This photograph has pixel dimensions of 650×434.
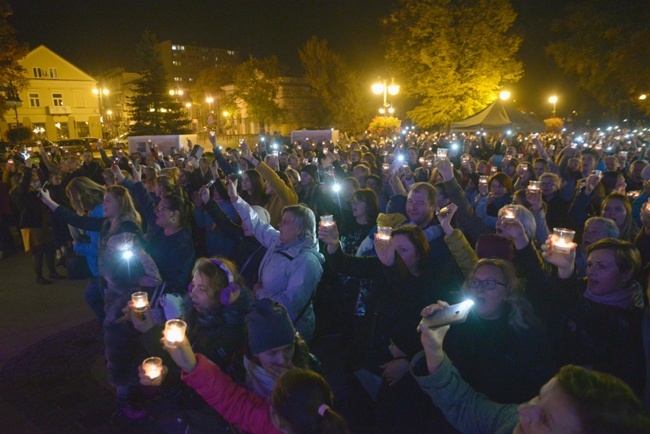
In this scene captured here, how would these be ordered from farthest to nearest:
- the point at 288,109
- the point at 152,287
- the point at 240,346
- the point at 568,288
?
the point at 288,109 → the point at 152,287 → the point at 240,346 → the point at 568,288

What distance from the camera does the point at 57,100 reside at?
5553 centimetres

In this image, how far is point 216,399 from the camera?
7.38ft

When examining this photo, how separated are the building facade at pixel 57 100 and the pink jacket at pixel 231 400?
198ft

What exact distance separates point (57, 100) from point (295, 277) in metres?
64.2

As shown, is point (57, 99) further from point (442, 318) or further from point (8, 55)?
point (442, 318)

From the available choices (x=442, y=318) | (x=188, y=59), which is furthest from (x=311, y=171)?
(x=188, y=59)

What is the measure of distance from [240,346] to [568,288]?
6.52 feet

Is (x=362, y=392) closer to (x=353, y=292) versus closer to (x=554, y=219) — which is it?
(x=353, y=292)

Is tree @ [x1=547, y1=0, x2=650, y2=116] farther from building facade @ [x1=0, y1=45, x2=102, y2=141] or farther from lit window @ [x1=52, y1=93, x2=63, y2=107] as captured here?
lit window @ [x1=52, y1=93, x2=63, y2=107]

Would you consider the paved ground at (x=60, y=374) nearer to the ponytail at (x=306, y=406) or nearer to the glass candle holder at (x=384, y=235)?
the glass candle holder at (x=384, y=235)

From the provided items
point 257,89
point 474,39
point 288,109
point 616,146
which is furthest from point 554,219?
point 288,109

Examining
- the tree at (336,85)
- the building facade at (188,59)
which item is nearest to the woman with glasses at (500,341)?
the tree at (336,85)

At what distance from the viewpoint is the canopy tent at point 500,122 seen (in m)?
18.2

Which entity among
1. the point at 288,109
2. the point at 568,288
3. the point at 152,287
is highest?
the point at 288,109
